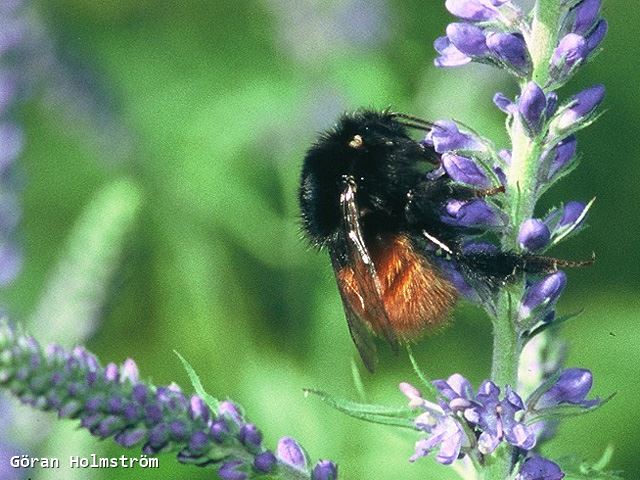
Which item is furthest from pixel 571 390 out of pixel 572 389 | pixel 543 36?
pixel 543 36

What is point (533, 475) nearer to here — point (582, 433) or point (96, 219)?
point (96, 219)

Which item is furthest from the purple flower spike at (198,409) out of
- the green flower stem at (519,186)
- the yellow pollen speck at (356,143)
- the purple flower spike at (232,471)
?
the yellow pollen speck at (356,143)

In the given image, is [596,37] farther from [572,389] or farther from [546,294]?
[572,389]

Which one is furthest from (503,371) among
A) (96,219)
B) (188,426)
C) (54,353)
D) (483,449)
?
(96,219)

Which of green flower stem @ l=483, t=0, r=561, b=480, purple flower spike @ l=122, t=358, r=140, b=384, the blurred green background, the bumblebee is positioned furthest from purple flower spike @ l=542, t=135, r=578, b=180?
the blurred green background

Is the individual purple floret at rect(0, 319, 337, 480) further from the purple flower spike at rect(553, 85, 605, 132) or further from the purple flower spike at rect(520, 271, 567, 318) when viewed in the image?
the purple flower spike at rect(553, 85, 605, 132)

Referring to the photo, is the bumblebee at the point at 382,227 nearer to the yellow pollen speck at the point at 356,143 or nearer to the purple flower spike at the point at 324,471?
the yellow pollen speck at the point at 356,143
